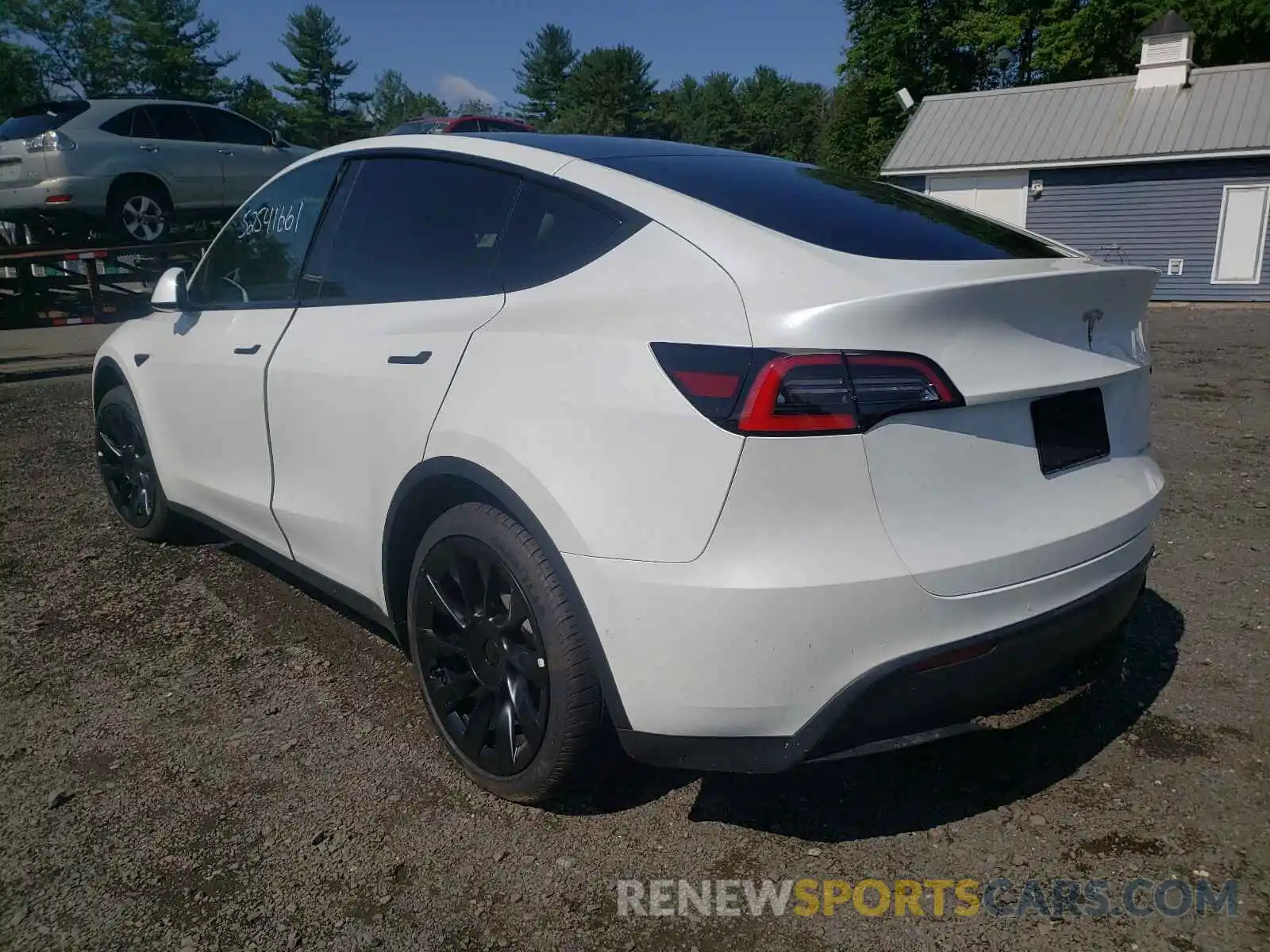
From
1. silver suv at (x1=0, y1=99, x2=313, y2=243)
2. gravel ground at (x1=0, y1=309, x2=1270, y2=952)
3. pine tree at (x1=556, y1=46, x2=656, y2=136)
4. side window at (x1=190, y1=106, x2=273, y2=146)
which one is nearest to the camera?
gravel ground at (x1=0, y1=309, x2=1270, y2=952)

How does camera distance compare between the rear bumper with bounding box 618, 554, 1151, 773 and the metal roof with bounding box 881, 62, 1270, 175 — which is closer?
the rear bumper with bounding box 618, 554, 1151, 773

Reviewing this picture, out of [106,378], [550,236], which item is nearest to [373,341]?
[550,236]

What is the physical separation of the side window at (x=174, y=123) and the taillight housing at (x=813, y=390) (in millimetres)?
11610

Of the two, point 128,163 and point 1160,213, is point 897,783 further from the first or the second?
point 1160,213

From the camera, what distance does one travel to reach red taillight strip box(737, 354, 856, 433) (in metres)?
1.97

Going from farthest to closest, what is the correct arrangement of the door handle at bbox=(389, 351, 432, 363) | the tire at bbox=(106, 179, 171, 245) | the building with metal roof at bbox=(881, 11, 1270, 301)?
1. the building with metal roof at bbox=(881, 11, 1270, 301)
2. the tire at bbox=(106, 179, 171, 245)
3. the door handle at bbox=(389, 351, 432, 363)

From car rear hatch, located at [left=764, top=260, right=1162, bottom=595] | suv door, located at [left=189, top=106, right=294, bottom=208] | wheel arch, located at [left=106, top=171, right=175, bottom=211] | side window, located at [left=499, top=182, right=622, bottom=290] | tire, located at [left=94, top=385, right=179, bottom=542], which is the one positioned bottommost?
tire, located at [left=94, top=385, right=179, bottom=542]

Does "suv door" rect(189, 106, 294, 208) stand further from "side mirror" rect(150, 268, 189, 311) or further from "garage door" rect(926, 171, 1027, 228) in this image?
"garage door" rect(926, 171, 1027, 228)

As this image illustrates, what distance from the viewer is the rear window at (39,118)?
10594mm

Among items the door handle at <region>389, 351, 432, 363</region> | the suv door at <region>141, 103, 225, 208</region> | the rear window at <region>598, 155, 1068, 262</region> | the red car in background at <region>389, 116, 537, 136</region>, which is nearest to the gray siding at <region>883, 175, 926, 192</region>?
the red car in background at <region>389, 116, 537, 136</region>

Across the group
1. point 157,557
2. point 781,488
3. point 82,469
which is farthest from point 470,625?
point 82,469

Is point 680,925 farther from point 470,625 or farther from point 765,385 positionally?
point 765,385

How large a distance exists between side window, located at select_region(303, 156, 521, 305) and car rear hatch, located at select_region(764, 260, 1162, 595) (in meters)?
1.15

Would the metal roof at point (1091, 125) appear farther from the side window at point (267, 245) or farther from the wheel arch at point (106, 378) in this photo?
the wheel arch at point (106, 378)
